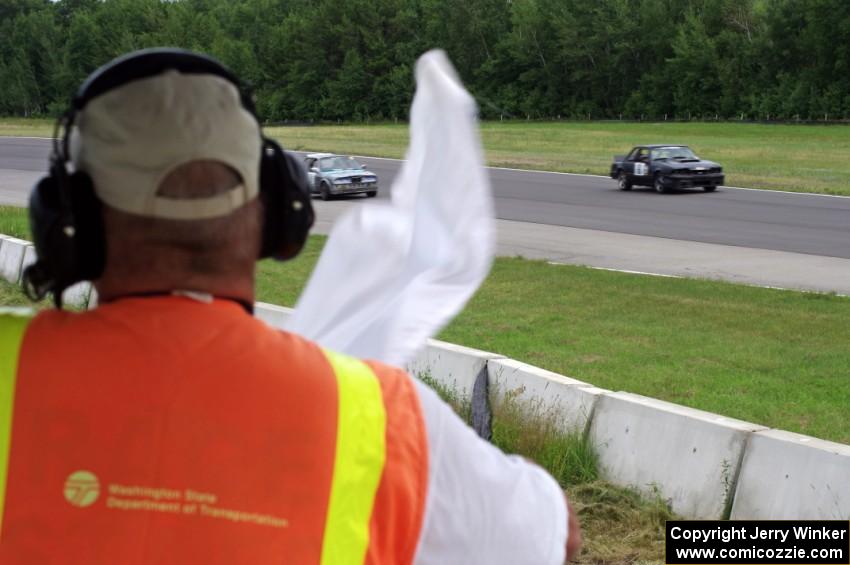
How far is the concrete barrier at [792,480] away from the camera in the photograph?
5.47m

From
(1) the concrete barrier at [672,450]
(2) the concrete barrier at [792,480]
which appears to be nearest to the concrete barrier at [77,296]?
(1) the concrete barrier at [672,450]

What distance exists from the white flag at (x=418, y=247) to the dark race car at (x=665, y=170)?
Result: 31.9 metres

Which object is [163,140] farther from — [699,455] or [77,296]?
[77,296]

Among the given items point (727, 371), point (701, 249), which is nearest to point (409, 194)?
point (727, 371)

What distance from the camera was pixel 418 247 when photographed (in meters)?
2.05

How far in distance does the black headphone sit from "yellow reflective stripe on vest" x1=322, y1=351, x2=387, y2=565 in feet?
1.13

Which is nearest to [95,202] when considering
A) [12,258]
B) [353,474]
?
[353,474]

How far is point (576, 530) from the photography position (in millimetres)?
1854

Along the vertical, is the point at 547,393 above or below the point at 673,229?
above

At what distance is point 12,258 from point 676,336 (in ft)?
25.1

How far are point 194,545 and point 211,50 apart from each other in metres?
79.6

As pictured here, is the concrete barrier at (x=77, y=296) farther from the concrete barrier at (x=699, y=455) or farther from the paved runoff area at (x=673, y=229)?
the paved runoff area at (x=673, y=229)

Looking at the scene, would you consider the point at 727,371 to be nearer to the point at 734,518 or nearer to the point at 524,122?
the point at 734,518

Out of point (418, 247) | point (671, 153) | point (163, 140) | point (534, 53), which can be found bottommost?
point (671, 153)
